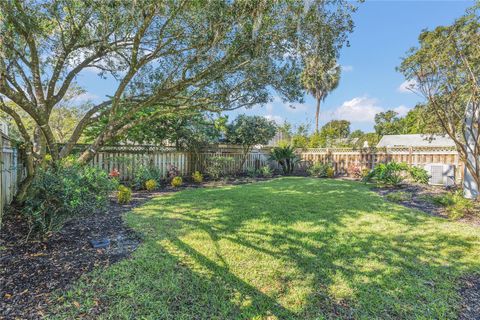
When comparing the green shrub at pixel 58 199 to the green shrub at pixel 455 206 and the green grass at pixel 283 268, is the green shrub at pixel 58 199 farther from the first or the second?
the green shrub at pixel 455 206

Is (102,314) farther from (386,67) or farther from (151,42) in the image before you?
(386,67)

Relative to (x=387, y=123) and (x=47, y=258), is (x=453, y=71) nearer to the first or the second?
(x=47, y=258)

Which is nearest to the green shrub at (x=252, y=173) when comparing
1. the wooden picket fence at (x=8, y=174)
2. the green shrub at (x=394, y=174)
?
the green shrub at (x=394, y=174)

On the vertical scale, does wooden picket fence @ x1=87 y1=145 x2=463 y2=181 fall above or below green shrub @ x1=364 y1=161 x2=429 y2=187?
above

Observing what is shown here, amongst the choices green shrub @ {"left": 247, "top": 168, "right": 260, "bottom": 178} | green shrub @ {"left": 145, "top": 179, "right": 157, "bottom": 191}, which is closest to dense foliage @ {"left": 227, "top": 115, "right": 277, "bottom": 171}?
green shrub @ {"left": 247, "top": 168, "right": 260, "bottom": 178}

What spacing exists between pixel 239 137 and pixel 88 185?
8.90 meters

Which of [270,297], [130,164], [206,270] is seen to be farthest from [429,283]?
[130,164]

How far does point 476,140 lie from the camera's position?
222 inches

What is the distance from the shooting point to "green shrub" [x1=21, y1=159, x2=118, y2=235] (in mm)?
3221

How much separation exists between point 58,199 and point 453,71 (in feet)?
25.6

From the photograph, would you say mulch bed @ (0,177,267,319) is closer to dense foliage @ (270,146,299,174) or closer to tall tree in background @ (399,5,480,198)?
tall tree in background @ (399,5,480,198)

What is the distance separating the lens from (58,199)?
3.24 meters

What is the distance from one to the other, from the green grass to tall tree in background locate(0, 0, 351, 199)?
104 inches

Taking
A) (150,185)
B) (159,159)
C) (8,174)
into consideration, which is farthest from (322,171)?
(8,174)
